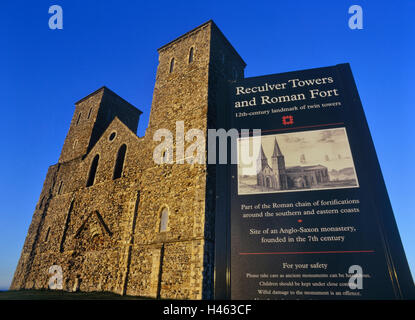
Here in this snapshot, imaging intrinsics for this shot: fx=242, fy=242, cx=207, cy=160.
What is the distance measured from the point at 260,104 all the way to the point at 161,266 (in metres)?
7.25

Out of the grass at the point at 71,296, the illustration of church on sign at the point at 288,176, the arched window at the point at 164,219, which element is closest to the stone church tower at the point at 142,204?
the arched window at the point at 164,219

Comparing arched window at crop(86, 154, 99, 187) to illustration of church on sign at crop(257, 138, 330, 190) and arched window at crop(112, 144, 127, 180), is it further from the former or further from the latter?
illustration of church on sign at crop(257, 138, 330, 190)

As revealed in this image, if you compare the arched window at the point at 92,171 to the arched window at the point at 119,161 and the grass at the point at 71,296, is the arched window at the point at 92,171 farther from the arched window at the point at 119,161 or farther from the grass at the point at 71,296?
the grass at the point at 71,296

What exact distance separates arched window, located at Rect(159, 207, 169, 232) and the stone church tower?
0.13ft

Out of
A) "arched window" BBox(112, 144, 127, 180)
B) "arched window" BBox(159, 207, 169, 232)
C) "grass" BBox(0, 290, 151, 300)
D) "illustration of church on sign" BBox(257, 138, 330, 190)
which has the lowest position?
"grass" BBox(0, 290, 151, 300)

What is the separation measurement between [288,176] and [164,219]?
7233 mm

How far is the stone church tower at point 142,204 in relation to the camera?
8750mm

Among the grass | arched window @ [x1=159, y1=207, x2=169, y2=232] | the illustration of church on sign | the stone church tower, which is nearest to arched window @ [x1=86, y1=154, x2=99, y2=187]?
the stone church tower

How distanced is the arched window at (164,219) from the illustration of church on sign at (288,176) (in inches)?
271

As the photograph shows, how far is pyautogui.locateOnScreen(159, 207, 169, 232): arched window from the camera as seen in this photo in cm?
968

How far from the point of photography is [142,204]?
10.9 metres

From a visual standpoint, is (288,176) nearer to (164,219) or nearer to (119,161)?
(164,219)

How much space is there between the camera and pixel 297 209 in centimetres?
333
